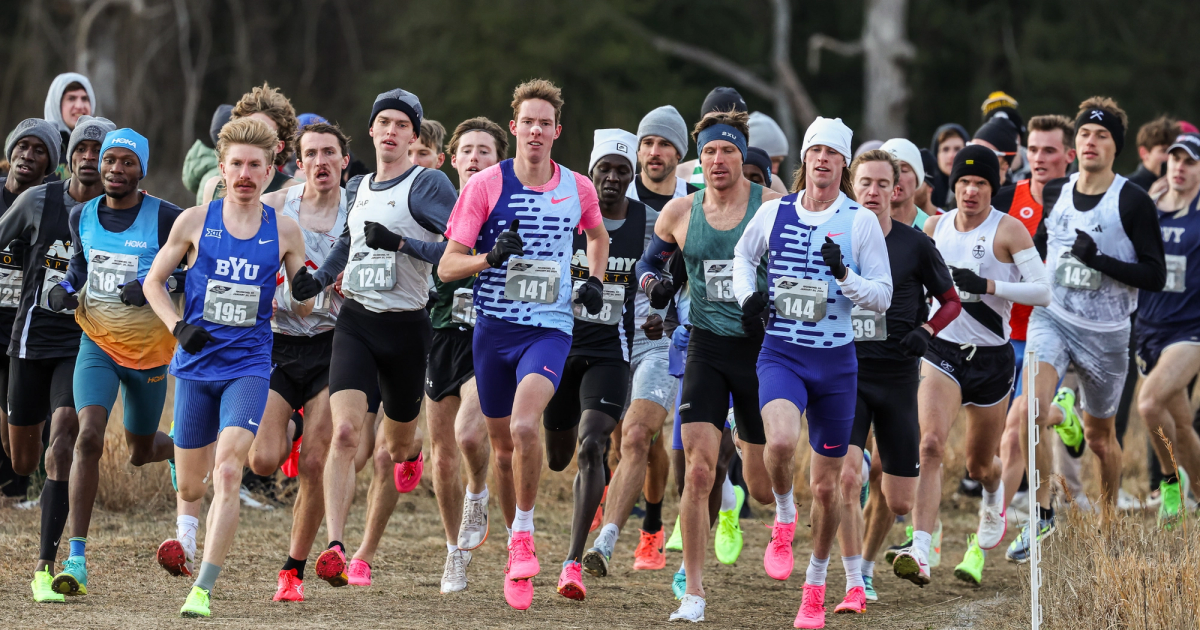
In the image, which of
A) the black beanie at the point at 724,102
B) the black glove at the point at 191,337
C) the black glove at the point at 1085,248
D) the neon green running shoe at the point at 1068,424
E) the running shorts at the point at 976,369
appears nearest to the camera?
the black glove at the point at 191,337

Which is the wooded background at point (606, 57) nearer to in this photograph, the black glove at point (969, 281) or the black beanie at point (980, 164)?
the black beanie at point (980, 164)

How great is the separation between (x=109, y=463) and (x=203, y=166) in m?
1.96

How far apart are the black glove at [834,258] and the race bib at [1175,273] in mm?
3451

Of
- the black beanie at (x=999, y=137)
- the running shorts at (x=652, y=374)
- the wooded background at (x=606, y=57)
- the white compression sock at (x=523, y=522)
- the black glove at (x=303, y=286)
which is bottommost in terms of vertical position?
the white compression sock at (x=523, y=522)

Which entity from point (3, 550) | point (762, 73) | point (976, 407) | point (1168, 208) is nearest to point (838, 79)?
point (762, 73)

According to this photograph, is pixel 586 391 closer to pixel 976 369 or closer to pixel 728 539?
pixel 728 539

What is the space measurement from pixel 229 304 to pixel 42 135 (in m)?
2.03

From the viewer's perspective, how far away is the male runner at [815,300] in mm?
6824

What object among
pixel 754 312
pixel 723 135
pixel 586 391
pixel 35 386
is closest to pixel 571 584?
pixel 586 391

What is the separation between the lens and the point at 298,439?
8.62 m

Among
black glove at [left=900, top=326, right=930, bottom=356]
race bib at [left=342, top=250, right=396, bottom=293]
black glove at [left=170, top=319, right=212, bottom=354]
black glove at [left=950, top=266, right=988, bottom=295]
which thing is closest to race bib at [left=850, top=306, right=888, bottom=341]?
black glove at [left=900, top=326, right=930, bottom=356]

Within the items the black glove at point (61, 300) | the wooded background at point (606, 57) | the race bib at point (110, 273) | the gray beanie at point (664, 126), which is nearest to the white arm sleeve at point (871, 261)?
the gray beanie at point (664, 126)

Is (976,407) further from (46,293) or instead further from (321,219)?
(46,293)

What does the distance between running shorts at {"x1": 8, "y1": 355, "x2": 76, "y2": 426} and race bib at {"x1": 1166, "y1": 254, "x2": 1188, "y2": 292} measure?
6.17 meters
